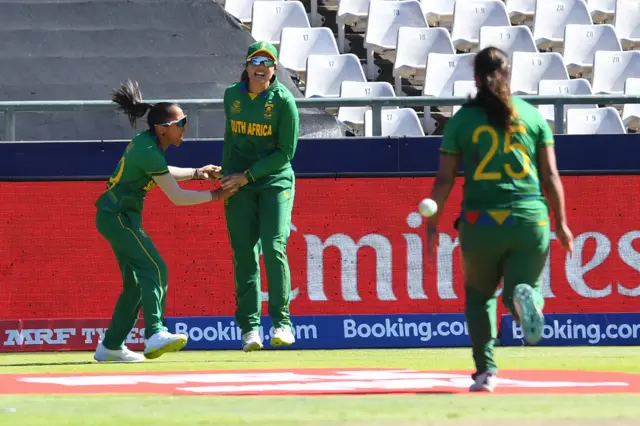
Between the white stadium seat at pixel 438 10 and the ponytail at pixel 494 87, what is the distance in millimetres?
12874

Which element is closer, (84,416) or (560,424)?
(560,424)

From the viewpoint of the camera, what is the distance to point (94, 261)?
459 inches

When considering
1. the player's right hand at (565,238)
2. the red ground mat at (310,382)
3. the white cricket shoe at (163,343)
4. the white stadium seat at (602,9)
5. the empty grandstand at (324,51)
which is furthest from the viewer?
the white stadium seat at (602,9)

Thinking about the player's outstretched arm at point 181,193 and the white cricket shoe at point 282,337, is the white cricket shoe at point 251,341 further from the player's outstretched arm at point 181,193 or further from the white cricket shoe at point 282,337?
→ the player's outstretched arm at point 181,193

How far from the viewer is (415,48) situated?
17.7 metres

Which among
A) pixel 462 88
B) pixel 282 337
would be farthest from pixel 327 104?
Answer: pixel 462 88

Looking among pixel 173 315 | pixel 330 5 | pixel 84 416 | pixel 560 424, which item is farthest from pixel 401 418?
pixel 330 5

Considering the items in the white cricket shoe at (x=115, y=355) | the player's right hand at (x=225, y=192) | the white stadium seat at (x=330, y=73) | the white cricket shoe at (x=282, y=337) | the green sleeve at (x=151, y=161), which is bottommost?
the white cricket shoe at (x=115, y=355)

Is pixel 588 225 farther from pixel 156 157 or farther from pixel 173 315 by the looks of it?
pixel 156 157

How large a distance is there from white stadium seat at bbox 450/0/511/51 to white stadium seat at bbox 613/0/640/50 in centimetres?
180

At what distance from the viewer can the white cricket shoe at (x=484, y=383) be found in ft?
21.4

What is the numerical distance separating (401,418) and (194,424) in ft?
2.68

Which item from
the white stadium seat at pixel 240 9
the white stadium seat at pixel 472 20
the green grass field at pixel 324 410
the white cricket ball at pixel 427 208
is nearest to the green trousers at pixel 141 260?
the green grass field at pixel 324 410

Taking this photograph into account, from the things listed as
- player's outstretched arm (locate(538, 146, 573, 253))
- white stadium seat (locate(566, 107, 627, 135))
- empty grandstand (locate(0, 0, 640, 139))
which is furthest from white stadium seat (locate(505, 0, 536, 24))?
player's outstretched arm (locate(538, 146, 573, 253))
